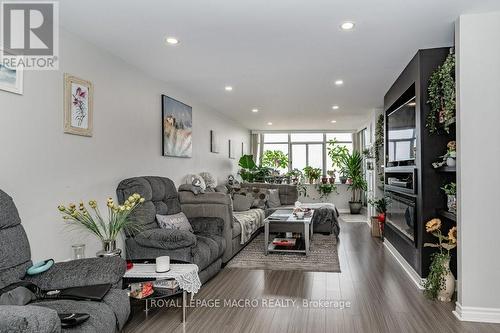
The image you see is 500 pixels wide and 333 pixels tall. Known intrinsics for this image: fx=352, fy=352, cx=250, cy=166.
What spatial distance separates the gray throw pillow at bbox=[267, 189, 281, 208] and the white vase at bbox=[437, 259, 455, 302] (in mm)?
4412

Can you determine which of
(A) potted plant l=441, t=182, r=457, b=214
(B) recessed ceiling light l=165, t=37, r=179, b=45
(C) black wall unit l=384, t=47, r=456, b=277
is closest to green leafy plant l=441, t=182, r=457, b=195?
(A) potted plant l=441, t=182, r=457, b=214

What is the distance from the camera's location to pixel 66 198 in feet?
10.1

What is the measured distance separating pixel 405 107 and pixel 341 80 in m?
0.94

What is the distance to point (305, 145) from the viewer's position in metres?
10.8

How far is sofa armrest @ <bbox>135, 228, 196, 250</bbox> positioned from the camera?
3.40m

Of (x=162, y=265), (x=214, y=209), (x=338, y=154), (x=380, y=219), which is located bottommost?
(x=380, y=219)

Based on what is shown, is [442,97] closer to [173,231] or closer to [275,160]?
[173,231]

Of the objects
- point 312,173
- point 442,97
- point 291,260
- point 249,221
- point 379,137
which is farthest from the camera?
point 312,173

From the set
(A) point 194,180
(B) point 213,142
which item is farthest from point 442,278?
(B) point 213,142

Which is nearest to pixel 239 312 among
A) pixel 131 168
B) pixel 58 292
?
pixel 58 292

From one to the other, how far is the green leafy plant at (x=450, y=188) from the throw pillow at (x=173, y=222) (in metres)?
2.76

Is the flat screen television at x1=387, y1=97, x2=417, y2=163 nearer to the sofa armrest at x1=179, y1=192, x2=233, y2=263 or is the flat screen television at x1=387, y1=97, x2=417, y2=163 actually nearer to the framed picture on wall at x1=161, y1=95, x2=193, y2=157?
the sofa armrest at x1=179, y1=192, x2=233, y2=263

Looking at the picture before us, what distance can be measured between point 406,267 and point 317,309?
1738mm

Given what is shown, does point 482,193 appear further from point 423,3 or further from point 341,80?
point 341,80
